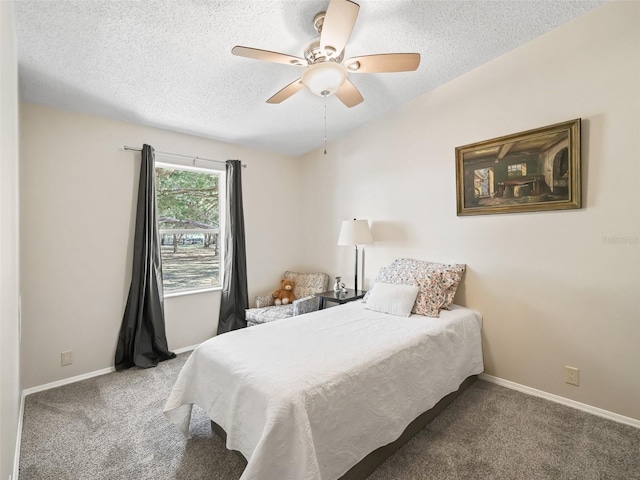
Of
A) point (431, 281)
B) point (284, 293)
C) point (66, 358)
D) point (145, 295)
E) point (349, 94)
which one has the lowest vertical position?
point (66, 358)

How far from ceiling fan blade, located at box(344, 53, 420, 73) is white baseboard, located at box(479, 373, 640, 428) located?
2.59m

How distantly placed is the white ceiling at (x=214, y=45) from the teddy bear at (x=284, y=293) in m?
2.11

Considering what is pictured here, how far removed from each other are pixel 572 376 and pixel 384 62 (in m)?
2.61

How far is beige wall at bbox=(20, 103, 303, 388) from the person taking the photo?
2.55 metres

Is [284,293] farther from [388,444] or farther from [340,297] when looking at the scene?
[388,444]

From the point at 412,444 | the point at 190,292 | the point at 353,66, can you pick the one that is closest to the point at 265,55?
the point at 353,66

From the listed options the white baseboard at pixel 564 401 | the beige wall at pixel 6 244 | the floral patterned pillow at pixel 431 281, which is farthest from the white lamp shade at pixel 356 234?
the beige wall at pixel 6 244

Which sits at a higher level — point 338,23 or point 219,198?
point 338,23

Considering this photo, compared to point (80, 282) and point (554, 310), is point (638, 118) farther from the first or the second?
point (80, 282)

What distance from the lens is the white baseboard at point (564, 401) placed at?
81.4 inches

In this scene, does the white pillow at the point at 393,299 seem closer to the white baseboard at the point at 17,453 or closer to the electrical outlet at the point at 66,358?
the white baseboard at the point at 17,453

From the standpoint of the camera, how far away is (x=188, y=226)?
11.9 feet

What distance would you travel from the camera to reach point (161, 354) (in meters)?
3.14

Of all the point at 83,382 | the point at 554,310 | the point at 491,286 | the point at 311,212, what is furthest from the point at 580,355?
the point at 83,382
